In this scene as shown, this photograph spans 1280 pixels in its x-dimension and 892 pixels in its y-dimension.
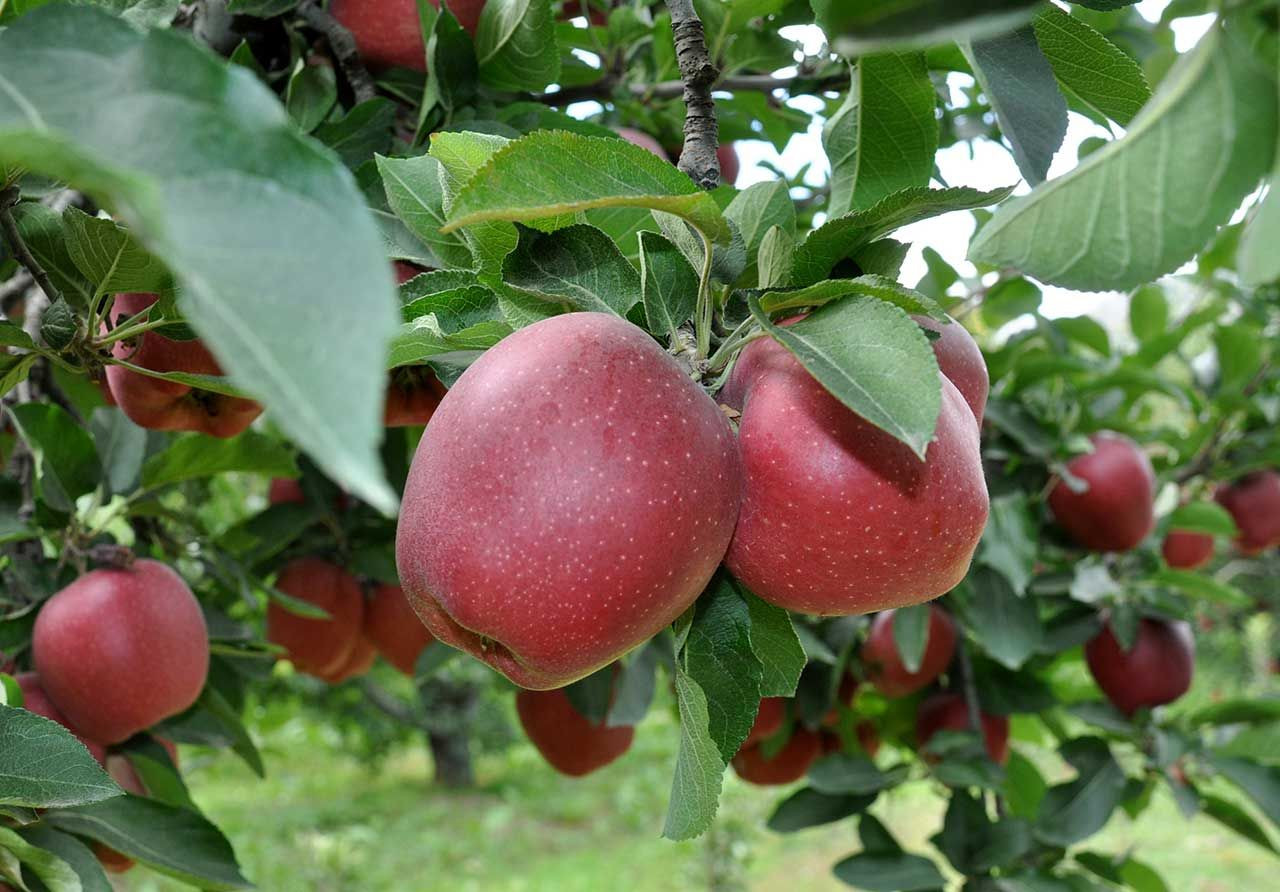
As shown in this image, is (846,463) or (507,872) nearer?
(846,463)

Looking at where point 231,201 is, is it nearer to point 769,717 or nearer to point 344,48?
point 344,48

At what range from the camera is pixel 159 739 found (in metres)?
1.00

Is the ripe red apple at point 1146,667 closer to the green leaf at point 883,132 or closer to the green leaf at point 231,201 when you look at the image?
the green leaf at point 883,132

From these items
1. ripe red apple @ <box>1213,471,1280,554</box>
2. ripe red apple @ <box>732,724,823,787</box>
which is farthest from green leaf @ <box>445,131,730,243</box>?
ripe red apple @ <box>1213,471,1280,554</box>

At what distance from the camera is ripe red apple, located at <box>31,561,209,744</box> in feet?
2.77

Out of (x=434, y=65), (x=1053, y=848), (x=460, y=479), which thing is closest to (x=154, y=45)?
(x=460, y=479)

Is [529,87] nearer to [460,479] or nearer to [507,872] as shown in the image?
[460,479]

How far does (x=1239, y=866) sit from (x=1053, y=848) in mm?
3344

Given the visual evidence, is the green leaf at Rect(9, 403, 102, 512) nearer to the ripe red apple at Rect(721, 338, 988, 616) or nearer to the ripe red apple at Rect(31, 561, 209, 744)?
the ripe red apple at Rect(31, 561, 209, 744)

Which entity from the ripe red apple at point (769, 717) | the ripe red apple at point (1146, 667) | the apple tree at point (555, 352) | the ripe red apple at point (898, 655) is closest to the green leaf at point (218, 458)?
the apple tree at point (555, 352)

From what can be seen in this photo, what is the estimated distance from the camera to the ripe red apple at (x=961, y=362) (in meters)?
0.58

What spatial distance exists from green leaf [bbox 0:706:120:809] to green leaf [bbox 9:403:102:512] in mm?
411

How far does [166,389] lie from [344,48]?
0.30m

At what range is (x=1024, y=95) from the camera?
52 cm
